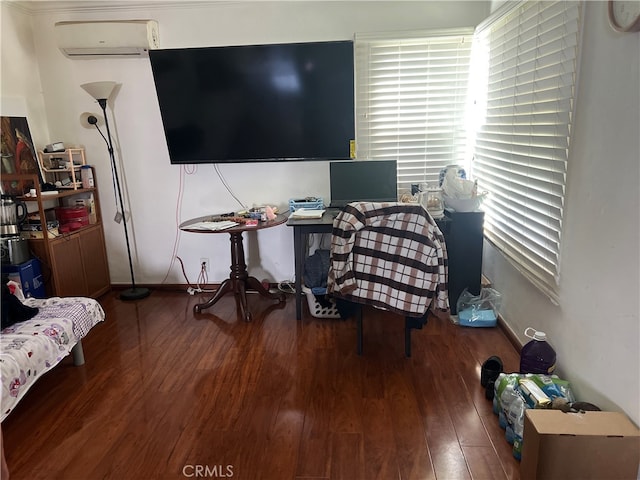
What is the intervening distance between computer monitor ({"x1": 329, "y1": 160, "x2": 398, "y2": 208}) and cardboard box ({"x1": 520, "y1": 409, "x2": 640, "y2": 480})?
2.05 meters

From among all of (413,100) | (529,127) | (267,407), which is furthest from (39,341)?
(413,100)

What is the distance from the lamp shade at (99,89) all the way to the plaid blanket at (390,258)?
219 cm

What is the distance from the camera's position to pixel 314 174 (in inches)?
141

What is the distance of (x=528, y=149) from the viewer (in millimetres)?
2449

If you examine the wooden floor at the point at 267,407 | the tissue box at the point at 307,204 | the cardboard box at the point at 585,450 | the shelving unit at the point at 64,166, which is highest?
the shelving unit at the point at 64,166

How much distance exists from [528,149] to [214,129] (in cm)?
218

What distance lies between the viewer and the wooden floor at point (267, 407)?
5.88 feet

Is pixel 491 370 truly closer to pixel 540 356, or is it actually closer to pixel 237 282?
pixel 540 356

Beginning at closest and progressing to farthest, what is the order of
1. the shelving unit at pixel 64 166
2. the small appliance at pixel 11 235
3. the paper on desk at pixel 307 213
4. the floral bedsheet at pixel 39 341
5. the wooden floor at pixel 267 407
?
the wooden floor at pixel 267 407, the floral bedsheet at pixel 39 341, the small appliance at pixel 11 235, the paper on desk at pixel 307 213, the shelving unit at pixel 64 166

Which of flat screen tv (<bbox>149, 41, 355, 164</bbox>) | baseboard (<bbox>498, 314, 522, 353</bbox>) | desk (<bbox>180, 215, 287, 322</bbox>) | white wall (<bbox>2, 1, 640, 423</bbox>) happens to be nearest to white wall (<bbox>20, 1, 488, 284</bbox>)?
white wall (<bbox>2, 1, 640, 423</bbox>)

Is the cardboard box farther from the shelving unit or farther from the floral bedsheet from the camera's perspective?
the shelving unit

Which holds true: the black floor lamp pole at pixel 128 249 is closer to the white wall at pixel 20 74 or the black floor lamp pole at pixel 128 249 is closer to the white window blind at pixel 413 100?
the white wall at pixel 20 74

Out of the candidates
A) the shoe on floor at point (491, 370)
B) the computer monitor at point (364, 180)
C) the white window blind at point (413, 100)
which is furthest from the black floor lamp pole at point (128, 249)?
the shoe on floor at point (491, 370)

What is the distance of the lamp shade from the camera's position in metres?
3.25
